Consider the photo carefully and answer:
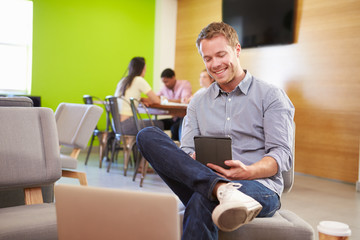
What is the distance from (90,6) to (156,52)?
140 centimetres

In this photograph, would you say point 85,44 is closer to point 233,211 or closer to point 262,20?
point 262,20

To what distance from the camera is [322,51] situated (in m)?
4.96

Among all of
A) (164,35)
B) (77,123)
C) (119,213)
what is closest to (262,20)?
(164,35)

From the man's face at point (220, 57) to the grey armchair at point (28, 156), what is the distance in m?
0.76

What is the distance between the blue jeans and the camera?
1.35 meters

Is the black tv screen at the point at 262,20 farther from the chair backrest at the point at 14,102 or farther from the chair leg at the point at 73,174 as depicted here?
the chair backrest at the point at 14,102

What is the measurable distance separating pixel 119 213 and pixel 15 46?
572 cm

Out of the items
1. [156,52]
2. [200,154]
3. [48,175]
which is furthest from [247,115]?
[156,52]

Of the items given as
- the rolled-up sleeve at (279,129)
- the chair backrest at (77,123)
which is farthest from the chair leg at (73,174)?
the rolled-up sleeve at (279,129)

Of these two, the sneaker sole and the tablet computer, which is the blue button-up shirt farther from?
the sneaker sole

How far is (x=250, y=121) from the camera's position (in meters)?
1.77

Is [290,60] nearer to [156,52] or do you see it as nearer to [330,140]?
[330,140]

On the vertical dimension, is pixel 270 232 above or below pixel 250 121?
below

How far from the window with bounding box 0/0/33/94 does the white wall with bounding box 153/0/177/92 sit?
2171 millimetres
